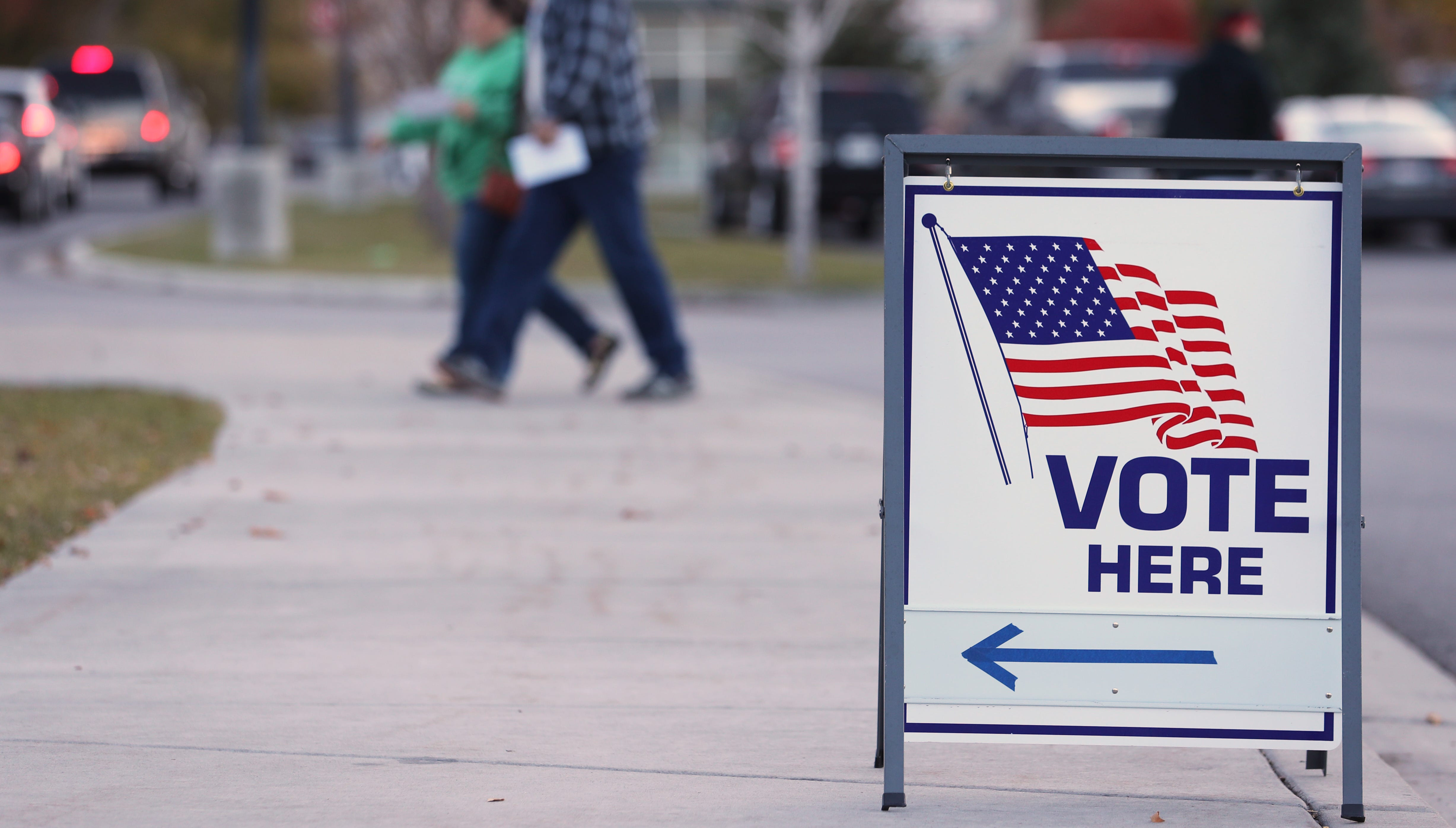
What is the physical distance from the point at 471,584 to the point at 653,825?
207 centimetres

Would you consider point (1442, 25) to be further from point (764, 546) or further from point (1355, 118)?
point (764, 546)

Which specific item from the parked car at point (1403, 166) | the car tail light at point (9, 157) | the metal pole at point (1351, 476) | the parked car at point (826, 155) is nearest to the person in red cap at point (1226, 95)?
the metal pole at point (1351, 476)

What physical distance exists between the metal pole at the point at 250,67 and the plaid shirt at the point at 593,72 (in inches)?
388

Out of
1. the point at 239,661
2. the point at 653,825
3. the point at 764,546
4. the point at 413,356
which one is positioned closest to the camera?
the point at 653,825

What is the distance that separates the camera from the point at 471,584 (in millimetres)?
5367

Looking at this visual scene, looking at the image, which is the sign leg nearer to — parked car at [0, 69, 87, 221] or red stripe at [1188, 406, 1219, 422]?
red stripe at [1188, 406, 1219, 422]

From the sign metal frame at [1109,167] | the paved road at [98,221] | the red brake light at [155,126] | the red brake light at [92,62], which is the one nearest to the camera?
the sign metal frame at [1109,167]

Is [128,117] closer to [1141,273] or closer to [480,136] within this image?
[480,136]

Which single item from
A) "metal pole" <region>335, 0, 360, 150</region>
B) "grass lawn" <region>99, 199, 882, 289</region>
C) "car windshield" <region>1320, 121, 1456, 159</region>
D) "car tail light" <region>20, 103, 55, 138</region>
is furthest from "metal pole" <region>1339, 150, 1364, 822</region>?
"metal pole" <region>335, 0, 360, 150</region>

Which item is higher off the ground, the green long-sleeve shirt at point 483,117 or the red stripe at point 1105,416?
the green long-sleeve shirt at point 483,117

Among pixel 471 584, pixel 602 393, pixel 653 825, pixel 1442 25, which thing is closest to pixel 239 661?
pixel 471 584

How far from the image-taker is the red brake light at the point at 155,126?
29781 millimetres

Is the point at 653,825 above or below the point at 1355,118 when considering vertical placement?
below

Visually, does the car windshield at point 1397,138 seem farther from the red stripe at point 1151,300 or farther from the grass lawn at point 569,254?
the red stripe at point 1151,300
